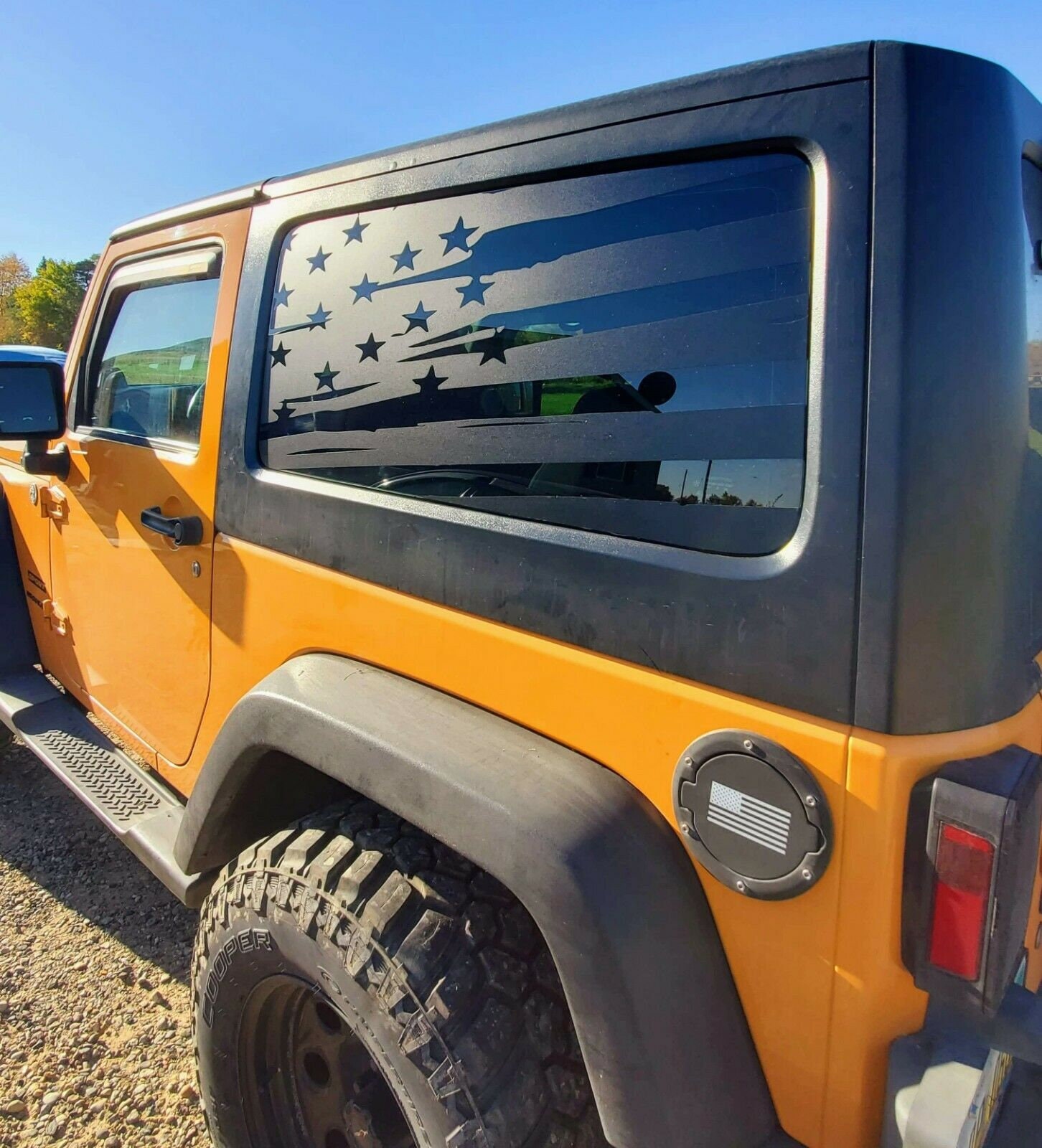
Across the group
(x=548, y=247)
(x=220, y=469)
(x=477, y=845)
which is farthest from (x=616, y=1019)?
(x=220, y=469)

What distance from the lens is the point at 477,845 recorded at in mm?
1228

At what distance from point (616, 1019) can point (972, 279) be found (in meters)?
1.06

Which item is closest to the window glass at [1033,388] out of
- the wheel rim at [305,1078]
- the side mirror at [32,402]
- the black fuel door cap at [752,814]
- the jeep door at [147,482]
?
the black fuel door cap at [752,814]

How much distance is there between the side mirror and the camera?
2590mm

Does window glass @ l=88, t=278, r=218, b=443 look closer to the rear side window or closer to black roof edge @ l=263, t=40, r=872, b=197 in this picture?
the rear side window

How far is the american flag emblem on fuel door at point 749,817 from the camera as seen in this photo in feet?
3.51

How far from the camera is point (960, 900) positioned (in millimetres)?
1016

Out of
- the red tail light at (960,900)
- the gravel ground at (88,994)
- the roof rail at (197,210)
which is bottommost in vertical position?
the gravel ground at (88,994)

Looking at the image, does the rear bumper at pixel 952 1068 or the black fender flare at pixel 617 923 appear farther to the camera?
the black fender flare at pixel 617 923

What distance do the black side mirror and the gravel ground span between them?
1.52m

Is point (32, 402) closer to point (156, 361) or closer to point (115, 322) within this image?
point (115, 322)

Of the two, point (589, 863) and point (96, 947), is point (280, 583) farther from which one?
point (96, 947)

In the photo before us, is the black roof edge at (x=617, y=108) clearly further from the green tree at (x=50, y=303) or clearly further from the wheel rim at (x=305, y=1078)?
the green tree at (x=50, y=303)

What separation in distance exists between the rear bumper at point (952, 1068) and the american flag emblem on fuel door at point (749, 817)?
31 cm
